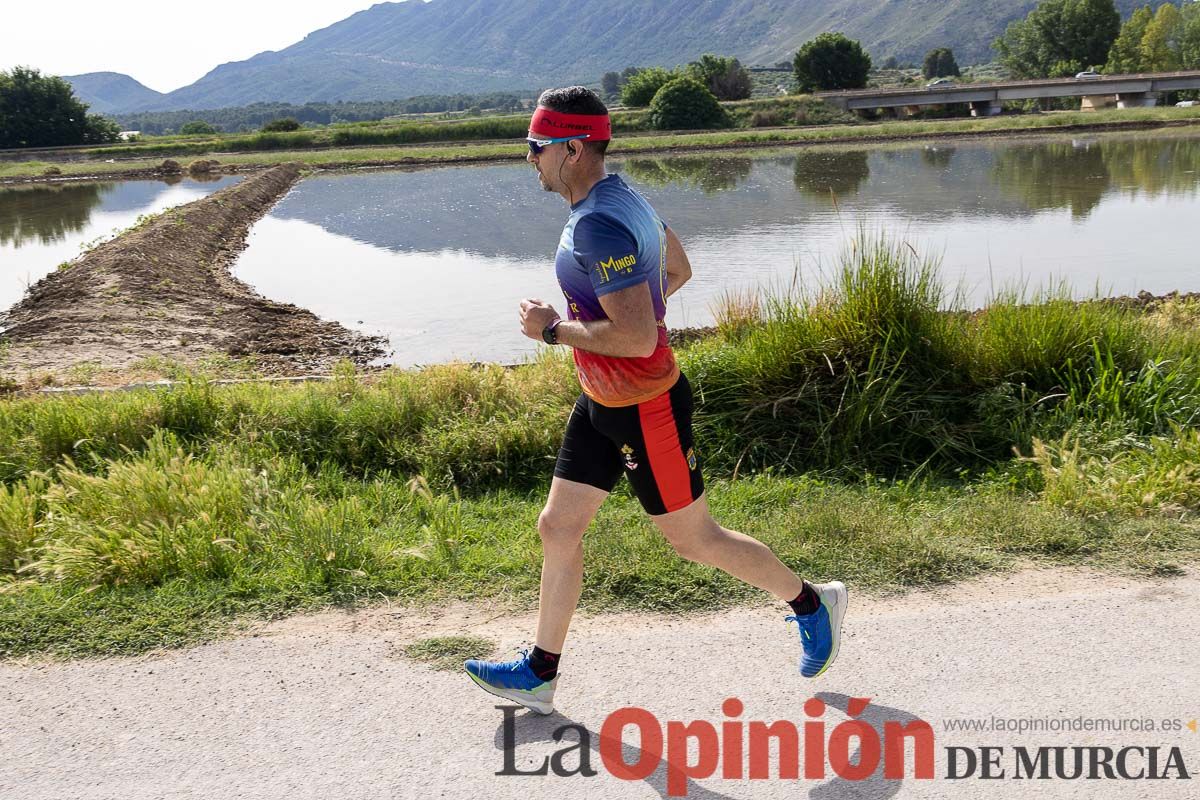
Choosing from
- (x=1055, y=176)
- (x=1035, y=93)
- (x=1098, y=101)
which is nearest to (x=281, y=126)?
(x=1035, y=93)

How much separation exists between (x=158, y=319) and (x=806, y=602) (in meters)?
13.0

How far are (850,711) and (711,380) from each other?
3.55 metres

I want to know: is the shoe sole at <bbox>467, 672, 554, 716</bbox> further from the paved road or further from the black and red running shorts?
the black and red running shorts

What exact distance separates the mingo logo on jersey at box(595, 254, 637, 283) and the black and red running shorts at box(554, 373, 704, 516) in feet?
1.54

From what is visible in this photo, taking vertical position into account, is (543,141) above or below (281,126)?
below

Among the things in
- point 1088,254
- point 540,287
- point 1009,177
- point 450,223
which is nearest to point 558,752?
point 540,287

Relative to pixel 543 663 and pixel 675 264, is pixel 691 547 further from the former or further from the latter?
pixel 675 264

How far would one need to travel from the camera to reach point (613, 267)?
10.2ft

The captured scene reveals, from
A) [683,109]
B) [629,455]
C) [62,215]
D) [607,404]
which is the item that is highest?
[683,109]

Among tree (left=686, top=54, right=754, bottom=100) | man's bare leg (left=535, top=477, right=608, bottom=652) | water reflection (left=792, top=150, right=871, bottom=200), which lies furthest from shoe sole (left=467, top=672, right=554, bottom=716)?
tree (left=686, top=54, right=754, bottom=100)

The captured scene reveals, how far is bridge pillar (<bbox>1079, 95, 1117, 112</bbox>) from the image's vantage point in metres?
75.4

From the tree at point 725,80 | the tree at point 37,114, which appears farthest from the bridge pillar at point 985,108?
the tree at point 37,114

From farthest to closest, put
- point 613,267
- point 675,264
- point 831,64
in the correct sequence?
point 831,64 → point 675,264 → point 613,267

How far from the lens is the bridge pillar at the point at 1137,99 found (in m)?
71.9
